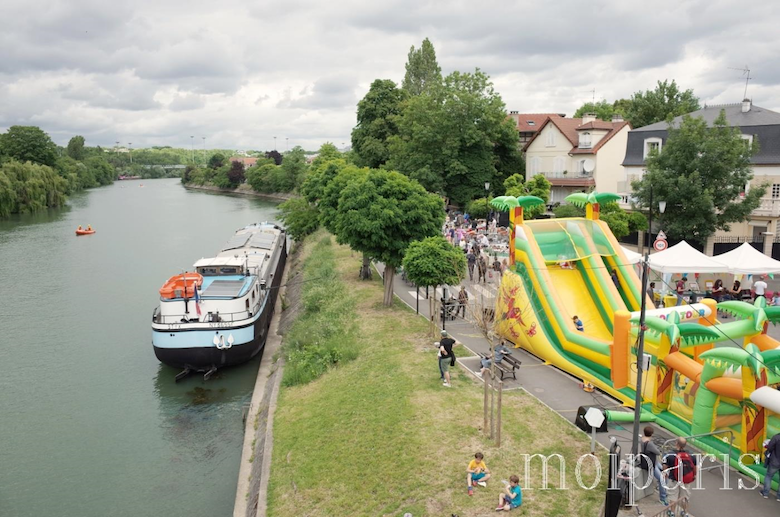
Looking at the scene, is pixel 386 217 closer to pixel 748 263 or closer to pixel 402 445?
pixel 402 445

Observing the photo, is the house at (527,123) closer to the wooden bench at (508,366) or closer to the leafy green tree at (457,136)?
the leafy green tree at (457,136)

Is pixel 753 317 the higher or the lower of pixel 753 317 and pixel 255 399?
the higher

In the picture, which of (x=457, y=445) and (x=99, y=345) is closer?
(x=457, y=445)

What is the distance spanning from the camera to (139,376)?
22391mm

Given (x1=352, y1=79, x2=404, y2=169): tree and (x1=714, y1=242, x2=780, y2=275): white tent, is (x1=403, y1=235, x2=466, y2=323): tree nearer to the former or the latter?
(x1=714, y1=242, x2=780, y2=275): white tent

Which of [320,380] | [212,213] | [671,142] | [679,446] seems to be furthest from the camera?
[212,213]

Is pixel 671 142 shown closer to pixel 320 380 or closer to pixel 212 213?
pixel 320 380

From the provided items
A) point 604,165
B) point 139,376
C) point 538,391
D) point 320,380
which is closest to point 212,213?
point 604,165

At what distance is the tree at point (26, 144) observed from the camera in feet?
312

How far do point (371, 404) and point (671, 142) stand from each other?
21.4m

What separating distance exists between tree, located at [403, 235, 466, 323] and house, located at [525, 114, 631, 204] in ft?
82.9

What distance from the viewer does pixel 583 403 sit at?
1448cm

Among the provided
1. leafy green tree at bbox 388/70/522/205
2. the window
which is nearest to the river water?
leafy green tree at bbox 388/70/522/205

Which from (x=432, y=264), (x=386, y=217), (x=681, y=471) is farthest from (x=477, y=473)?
(x=386, y=217)
